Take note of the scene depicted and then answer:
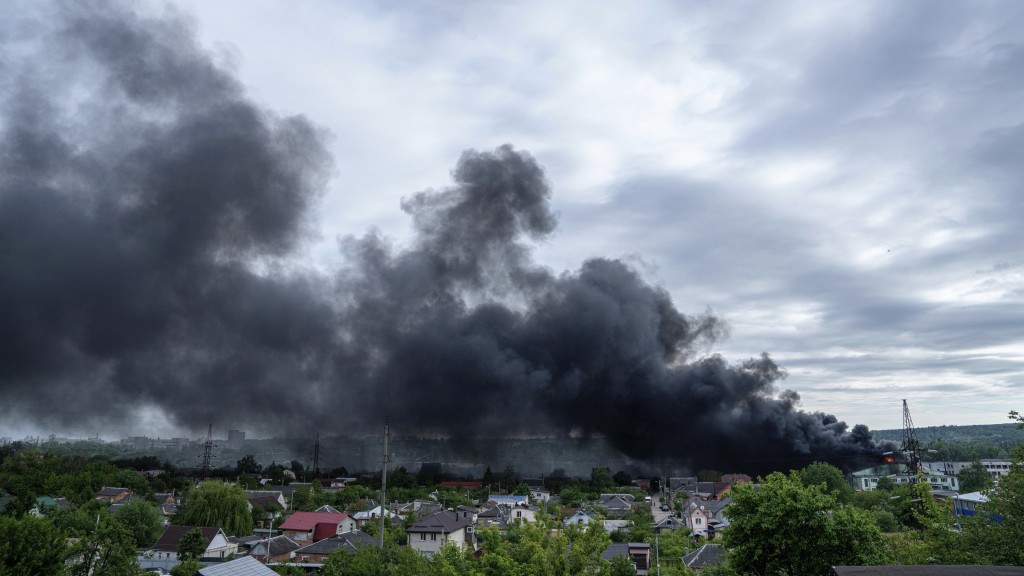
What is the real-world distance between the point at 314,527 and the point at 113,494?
30.2 m

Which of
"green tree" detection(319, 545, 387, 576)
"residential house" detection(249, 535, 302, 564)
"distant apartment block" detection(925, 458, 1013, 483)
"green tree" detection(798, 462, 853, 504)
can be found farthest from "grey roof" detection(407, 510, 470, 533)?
"distant apartment block" detection(925, 458, 1013, 483)

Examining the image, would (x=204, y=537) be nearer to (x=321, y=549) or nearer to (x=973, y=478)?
(x=321, y=549)

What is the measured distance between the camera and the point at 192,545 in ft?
123

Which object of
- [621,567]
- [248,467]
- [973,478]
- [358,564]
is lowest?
[248,467]

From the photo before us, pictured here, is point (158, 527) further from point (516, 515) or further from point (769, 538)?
point (769, 538)

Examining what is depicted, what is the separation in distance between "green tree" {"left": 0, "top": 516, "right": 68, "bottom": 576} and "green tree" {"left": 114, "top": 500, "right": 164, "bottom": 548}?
25040 mm

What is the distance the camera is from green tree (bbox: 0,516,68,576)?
18.4m

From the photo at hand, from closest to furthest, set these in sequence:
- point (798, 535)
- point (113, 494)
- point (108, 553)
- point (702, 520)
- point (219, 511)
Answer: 1. point (798, 535)
2. point (108, 553)
3. point (219, 511)
4. point (702, 520)
5. point (113, 494)

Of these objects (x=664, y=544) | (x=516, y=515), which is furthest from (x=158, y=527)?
(x=664, y=544)

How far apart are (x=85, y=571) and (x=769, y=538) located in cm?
2393

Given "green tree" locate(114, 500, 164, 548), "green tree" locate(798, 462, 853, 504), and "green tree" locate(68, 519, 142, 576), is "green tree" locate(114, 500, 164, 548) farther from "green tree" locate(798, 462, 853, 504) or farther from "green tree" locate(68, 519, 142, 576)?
"green tree" locate(798, 462, 853, 504)

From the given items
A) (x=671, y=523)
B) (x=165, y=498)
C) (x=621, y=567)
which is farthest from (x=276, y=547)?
(x=165, y=498)

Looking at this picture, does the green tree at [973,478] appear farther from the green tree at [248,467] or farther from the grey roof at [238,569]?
the green tree at [248,467]

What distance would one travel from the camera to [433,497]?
70.6 m
